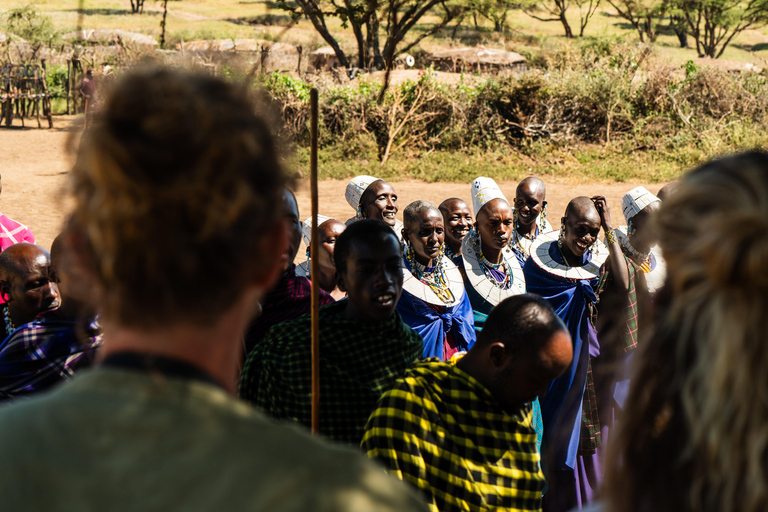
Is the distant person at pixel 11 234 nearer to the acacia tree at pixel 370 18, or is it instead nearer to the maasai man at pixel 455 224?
the acacia tree at pixel 370 18

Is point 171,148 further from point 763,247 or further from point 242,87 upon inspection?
point 763,247

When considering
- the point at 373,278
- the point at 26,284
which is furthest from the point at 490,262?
the point at 26,284

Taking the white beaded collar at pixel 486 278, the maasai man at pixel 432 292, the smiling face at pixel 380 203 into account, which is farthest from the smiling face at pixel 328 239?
the white beaded collar at pixel 486 278

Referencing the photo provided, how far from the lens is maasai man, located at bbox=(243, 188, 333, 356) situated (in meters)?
3.30

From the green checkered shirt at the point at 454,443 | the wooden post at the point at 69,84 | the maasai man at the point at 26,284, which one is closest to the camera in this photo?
the green checkered shirt at the point at 454,443

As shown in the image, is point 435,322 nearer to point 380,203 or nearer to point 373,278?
point 373,278

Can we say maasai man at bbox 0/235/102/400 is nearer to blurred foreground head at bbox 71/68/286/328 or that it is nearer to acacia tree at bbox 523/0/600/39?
blurred foreground head at bbox 71/68/286/328

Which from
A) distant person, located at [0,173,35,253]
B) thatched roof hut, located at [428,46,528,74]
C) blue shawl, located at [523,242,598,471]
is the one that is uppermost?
thatched roof hut, located at [428,46,528,74]

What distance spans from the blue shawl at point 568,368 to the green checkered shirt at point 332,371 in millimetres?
1525

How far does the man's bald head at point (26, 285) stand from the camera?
9.95ft

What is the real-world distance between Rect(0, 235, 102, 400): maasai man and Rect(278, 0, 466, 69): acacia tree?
58.5 inches

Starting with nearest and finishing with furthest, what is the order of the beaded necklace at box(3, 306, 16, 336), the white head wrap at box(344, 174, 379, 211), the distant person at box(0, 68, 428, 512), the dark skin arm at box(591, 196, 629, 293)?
the distant person at box(0, 68, 428, 512) → the beaded necklace at box(3, 306, 16, 336) → the dark skin arm at box(591, 196, 629, 293) → the white head wrap at box(344, 174, 379, 211)

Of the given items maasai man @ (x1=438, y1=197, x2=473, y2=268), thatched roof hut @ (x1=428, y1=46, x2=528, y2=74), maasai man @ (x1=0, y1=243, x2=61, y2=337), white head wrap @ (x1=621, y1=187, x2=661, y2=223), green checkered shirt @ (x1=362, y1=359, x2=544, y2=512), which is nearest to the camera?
green checkered shirt @ (x1=362, y1=359, x2=544, y2=512)

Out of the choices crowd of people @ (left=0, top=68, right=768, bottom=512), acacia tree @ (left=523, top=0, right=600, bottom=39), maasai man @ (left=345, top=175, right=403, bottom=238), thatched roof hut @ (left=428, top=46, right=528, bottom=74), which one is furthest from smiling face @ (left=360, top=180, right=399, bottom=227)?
acacia tree @ (left=523, top=0, right=600, bottom=39)
